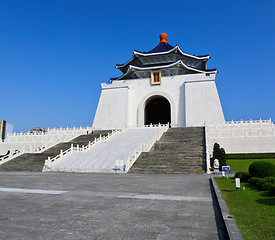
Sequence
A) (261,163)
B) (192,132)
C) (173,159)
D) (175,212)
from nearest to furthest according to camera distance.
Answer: (175,212) < (261,163) < (173,159) < (192,132)

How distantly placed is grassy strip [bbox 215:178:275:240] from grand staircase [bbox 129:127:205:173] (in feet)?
25.8

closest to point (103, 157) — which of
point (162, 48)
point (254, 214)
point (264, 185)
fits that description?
point (264, 185)

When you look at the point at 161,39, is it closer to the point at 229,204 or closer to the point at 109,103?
the point at 109,103

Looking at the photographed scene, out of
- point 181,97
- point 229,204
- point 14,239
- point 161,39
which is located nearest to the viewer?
point 14,239

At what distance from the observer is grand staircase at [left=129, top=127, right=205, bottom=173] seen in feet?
47.3

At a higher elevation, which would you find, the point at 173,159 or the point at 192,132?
the point at 192,132

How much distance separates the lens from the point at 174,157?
1616 cm

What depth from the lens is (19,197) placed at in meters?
6.48

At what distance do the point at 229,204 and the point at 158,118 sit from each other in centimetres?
3767

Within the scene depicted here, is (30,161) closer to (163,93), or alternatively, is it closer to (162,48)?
(163,93)

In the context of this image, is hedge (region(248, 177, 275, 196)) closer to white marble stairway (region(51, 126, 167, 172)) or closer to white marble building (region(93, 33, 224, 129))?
white marble stairway (region(51, 126, 167, 172))

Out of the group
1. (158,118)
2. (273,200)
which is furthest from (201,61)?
(273,200)

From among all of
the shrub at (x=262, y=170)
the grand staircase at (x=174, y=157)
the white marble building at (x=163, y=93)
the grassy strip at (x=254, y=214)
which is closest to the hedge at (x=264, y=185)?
the grassy strip at (x=254, y=214)

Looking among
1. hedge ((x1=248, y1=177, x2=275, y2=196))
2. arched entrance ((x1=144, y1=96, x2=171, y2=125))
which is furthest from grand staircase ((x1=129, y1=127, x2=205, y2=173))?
arched entrance ((x1=144, y1=96, x2=171, y2=125))
